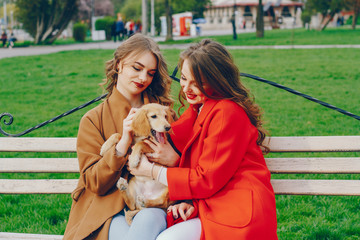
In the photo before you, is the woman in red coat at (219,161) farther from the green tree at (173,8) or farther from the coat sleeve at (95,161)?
the green tree at (173,8)

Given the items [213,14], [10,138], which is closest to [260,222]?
[10,138]

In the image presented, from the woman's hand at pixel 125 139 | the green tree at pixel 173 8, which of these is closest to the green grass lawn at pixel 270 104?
the woman's hand at pixel 125 139

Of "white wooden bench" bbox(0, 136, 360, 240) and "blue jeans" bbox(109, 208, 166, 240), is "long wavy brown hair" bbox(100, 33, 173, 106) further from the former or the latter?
"blue jeans" bbox(109, 208, 166, 240)

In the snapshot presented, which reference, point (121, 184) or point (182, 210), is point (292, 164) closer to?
point (182, 210)

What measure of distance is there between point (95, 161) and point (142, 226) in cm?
55

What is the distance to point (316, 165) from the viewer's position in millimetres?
3246

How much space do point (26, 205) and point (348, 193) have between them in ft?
10.9

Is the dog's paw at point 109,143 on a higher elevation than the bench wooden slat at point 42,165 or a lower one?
higher

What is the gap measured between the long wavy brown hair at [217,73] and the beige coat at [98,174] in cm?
53

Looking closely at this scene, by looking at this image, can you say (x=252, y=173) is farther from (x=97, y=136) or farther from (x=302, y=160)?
(x=97, y=136)

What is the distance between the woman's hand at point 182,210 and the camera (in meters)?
2.68

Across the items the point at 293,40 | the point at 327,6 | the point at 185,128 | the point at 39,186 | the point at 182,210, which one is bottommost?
the point at 39,186

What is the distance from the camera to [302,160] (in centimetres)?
327

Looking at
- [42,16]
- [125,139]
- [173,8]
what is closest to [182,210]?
[125,139]
